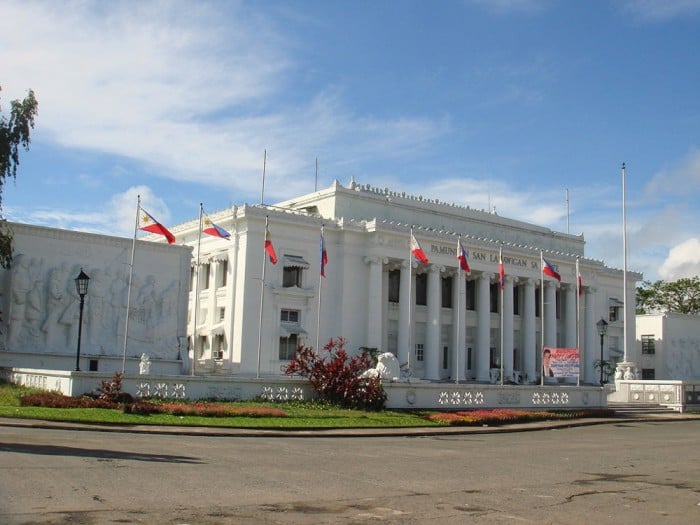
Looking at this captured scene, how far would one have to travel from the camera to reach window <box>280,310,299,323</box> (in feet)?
173

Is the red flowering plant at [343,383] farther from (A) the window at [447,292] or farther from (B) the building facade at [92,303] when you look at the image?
(A) the window at [447,292]

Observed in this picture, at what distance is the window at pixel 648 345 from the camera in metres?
75.8

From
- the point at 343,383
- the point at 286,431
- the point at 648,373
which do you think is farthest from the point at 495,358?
the point at 286,431

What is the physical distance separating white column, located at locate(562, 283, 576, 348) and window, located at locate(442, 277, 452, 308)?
1152 cm

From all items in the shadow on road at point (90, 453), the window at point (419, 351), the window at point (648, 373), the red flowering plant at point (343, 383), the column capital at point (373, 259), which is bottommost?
the shadow on road at point (90, 453)

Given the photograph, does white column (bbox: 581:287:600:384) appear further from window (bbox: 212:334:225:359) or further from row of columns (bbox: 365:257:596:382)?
window (bbox: 212:334:225:359)

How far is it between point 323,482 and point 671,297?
91.5 metres

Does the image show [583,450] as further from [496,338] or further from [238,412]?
[496,338]

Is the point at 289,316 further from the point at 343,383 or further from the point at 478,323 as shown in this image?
the point at 343,383

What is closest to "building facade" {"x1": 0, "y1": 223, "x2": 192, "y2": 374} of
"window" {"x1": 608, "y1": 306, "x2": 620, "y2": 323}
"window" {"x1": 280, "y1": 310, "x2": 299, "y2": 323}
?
"window" {"x1": 280, "y1": 310, "x2": 299, "y2": 323}

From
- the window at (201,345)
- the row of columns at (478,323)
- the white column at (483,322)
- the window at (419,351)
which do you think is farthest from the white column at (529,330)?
the window at (201,345)

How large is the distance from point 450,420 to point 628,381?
21074mm


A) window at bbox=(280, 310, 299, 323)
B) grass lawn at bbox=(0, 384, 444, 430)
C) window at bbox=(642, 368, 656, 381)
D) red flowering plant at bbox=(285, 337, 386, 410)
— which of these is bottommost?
grass lawn at bbox=(0, 384, 444, 430)

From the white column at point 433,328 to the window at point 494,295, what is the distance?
791 centimetres
